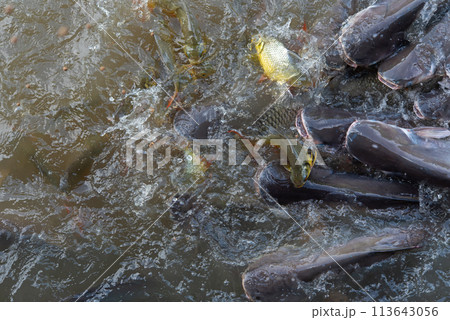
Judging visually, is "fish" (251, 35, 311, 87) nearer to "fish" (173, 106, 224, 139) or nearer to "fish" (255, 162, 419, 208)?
"fish" (173, 106, 224, 139)

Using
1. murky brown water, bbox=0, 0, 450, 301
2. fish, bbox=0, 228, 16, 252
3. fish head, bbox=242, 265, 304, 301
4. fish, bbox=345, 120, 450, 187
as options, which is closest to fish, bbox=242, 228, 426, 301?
fish head, bbox=242, 265, 304, 301

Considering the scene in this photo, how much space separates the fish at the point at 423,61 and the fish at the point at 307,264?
3.99 feet

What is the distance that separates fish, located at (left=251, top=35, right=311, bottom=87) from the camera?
3.22 m

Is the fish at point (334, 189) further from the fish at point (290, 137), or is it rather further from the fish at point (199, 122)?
the fish at point (199, 122)

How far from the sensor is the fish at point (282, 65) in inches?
127

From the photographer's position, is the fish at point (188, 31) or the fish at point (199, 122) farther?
the fish at point (188, 31)

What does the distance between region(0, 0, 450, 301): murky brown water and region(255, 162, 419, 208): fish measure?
9 cm

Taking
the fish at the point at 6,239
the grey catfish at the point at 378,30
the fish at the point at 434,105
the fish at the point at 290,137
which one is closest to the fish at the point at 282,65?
the fish at the point at 290,137

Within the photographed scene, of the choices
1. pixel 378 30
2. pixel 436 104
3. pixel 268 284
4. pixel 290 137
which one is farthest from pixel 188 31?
pixel 268 284

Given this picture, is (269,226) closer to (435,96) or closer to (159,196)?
(159,196)

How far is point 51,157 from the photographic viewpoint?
334 centimetres

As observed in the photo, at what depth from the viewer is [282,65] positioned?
3230 mm

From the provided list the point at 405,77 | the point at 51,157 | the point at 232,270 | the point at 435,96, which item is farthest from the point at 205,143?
the point at 435,96

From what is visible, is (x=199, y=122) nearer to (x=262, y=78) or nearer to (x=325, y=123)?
(x=262, y=78)
